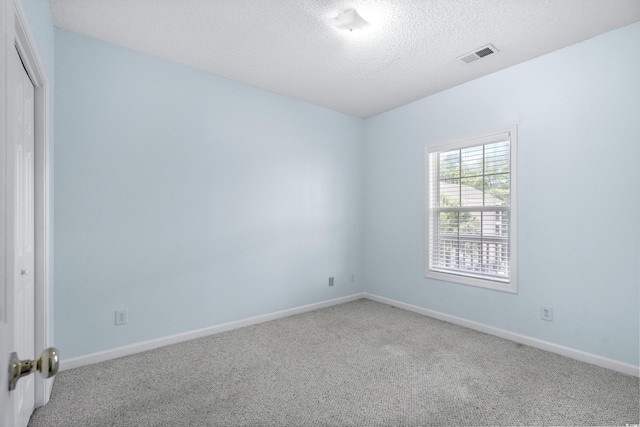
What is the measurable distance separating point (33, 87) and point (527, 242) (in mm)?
3887

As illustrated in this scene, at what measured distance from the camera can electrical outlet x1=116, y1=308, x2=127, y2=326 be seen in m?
2.63

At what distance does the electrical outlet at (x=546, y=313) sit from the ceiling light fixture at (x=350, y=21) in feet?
9.09

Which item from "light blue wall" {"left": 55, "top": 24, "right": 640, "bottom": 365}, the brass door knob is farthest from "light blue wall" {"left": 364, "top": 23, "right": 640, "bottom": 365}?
the brass door knob

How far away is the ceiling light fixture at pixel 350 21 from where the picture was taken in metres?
2.22

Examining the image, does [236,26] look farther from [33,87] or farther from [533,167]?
[533,167]

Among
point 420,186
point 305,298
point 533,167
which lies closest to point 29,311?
point 305,298

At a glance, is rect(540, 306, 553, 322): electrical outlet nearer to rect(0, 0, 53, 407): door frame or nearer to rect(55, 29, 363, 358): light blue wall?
rect(55, 29, 363, 358): light blue wall

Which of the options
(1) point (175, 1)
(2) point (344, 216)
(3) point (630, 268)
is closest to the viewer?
(1) point (175, 1)

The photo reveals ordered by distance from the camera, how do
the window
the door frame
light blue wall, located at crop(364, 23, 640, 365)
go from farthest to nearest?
the window
light blue wall, located at crop(364, 23, 640, 365)
the door frame

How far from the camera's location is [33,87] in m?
1.94

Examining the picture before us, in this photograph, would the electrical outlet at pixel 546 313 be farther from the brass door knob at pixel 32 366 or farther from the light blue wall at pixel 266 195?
the brass door knob at pixel 32 366

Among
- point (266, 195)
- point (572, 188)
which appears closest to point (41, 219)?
point (266, 195)

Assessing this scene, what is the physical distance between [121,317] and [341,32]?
290 centimetres

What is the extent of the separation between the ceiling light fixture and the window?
172cm
